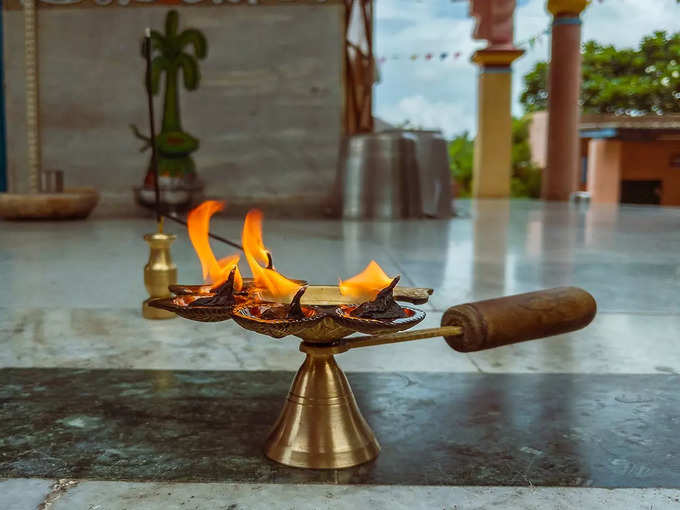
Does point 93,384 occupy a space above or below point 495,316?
below

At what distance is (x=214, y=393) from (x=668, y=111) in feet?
79.3

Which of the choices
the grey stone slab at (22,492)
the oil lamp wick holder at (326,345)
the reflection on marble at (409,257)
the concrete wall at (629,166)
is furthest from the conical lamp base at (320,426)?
the concrete wall at (629,166)

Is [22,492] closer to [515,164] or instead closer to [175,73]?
[175,73]

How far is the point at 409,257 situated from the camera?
4.44 m

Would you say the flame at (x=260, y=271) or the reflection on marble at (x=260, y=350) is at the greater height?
the flame at (x=260, y=271)

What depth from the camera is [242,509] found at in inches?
47.2

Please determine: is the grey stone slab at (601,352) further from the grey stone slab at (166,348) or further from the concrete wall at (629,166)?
the concrete wall at (629,166)

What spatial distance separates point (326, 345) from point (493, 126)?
12.9m

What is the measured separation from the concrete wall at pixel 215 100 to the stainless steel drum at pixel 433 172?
906 millimetres

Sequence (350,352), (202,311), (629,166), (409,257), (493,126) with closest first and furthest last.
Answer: (202,311) < (350,352) < (409,257) < (493,126) < (629,166)

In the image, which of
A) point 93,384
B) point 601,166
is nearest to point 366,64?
point 93,384

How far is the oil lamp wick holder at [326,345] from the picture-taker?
1.30 m

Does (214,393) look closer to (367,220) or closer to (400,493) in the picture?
(400,493)

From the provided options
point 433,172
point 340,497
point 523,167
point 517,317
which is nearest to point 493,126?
point 433,172
